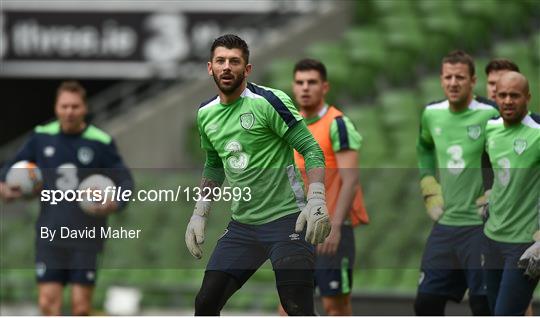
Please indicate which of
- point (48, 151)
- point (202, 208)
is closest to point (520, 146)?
point (202, 208)

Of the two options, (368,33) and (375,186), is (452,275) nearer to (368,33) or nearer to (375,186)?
(375,186)

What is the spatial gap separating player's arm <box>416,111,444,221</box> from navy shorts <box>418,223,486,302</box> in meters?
Answer: 0.15

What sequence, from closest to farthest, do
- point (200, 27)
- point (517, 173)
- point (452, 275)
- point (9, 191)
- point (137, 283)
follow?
1. point (517, 173)
2. point (452, 275)
3. point (9, 191)
4. point (137, 283)
5. point (200, 27)

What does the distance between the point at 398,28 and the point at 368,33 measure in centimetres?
39

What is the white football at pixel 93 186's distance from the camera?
370 inches

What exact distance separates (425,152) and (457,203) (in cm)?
50

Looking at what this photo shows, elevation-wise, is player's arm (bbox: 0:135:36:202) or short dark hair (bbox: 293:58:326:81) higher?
short dark hair (bbox: 293:58:326:81)

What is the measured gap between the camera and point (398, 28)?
17297 mm

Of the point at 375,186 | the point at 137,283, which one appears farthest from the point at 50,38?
the point at 375,186

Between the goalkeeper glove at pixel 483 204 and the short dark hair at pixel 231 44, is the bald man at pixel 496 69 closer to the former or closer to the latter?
the goalkeeper glove at pixel 483 204

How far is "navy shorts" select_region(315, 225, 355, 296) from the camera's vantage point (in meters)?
10.1

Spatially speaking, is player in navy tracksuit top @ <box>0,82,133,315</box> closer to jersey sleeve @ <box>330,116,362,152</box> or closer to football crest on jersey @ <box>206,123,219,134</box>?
jersey sleeve @ <box>330,116,362,152</box>

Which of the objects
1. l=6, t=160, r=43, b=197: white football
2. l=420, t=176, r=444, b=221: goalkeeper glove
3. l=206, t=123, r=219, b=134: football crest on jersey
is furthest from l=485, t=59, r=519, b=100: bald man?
l=6, t=160, r=43, b=197: white football

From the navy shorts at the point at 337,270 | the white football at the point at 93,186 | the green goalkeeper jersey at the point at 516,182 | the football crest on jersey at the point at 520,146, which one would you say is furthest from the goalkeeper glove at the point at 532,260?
the white football at the point at 93,186
